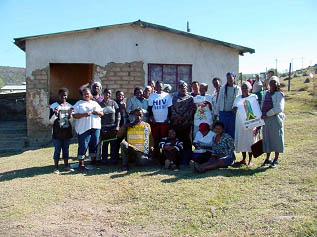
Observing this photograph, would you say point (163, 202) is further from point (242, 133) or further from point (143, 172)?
point (242, 133)

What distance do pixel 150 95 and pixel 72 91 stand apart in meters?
10.9

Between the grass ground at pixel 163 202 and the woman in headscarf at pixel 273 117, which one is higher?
the woman in headscarf at pixel 273 117

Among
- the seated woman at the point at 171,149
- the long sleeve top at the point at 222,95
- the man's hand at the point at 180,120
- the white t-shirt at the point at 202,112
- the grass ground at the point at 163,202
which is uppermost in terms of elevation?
the long sleeve top at the point at 222,95

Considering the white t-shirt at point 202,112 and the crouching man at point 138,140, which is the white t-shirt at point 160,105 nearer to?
the crouching man at point 138,140

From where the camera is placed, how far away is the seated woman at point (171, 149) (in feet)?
21.8

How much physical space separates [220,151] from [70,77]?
40.4ft

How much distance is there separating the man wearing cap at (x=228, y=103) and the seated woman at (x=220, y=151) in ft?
1.28

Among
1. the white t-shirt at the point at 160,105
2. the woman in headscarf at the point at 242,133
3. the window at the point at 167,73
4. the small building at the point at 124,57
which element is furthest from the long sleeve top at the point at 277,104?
the window at the point at 167,73

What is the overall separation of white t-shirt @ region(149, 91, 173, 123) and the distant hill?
167 ft

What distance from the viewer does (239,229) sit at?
407 centimetres

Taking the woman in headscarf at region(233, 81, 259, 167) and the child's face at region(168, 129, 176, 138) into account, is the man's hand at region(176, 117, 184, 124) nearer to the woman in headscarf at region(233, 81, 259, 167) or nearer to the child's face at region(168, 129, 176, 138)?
the child's face at region(168, 129, 176, 138)

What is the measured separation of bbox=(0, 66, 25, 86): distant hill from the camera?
53.4 meters

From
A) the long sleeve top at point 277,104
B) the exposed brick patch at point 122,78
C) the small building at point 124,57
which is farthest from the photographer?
the exposed brick patch at point 122,78

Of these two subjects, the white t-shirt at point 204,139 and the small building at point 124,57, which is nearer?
the white t-shirt at point 204,139
